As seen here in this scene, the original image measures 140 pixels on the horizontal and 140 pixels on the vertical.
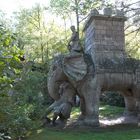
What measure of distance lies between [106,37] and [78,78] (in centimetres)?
167

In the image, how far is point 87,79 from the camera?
407 inches

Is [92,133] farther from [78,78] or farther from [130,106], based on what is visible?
[130,106]

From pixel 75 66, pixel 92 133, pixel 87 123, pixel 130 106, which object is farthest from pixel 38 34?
pixel 92 133

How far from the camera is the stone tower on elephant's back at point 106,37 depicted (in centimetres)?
1043

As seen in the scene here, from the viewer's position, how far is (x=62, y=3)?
23.9m

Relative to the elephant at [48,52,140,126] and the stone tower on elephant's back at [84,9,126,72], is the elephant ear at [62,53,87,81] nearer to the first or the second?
the elephant at [48,52,140,126]

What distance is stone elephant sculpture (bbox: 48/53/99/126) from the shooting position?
33.5ft

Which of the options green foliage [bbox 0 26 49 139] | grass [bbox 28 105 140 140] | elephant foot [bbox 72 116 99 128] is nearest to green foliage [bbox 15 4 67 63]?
green foliage [bbox 0 26 49 139]

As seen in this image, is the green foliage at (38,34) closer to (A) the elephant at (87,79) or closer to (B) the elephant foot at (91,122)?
(A) the elephant at (87,79)

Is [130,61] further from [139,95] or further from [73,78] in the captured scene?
[73,78]

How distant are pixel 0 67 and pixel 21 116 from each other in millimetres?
4335

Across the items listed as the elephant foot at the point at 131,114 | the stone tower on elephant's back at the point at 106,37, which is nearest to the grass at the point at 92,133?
the elephant foot at the point at 131,114

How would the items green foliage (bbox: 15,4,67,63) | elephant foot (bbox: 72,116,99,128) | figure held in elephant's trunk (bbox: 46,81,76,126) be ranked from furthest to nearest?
1. green foliage (bbox: 15,4,67,63)
2. figure held in elephant's trunk (bbox: 46,81,76,126)
3. elephant foot (bbox: 72,116,99,128)

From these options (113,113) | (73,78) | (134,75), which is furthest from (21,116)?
(113,113)
